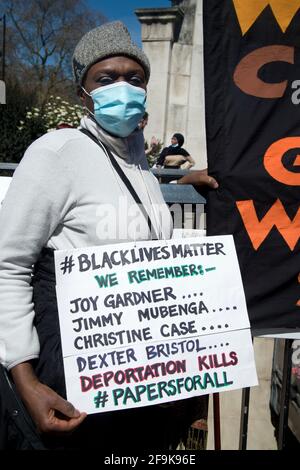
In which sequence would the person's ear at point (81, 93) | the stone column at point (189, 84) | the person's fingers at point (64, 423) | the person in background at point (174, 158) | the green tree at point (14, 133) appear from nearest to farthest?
the person's fingers at point (64, 423), the person's ear at point (81, 93), the person in background at point (174, 158), the stone column at point (189, 84), the green tree at point (14, 133)

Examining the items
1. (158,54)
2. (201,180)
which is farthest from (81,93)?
(158,54)

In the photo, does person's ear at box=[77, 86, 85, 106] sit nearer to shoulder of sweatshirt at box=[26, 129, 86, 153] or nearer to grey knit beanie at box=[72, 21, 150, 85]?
grey knit beanie at box=[72, 21, 150, 85]

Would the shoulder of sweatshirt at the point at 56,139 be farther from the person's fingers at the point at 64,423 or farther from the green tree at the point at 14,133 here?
the green tree at the point at 14,133

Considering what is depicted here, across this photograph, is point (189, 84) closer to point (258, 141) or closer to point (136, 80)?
point (258, 141)

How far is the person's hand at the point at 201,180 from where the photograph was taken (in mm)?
2521

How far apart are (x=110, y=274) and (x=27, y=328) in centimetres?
32

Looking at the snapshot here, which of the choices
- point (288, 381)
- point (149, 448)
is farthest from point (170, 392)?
point (288, 381)

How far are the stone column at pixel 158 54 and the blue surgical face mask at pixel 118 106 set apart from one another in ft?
34.3

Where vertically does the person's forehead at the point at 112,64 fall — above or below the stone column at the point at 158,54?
below

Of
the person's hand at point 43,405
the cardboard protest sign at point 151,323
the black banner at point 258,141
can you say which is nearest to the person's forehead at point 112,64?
the cardboard protest sign at point 151,323

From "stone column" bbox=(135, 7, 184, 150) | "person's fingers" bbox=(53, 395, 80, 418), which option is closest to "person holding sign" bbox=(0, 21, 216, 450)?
"person's fingers" bbox=(53, 395, 80, 418)

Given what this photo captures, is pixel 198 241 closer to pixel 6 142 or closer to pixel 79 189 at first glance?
pixel 79 189

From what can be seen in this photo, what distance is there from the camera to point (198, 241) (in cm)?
187

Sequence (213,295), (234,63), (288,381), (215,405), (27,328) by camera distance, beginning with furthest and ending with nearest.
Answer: (288,381), (234,63), (215,405), (213,295), (27,328)
